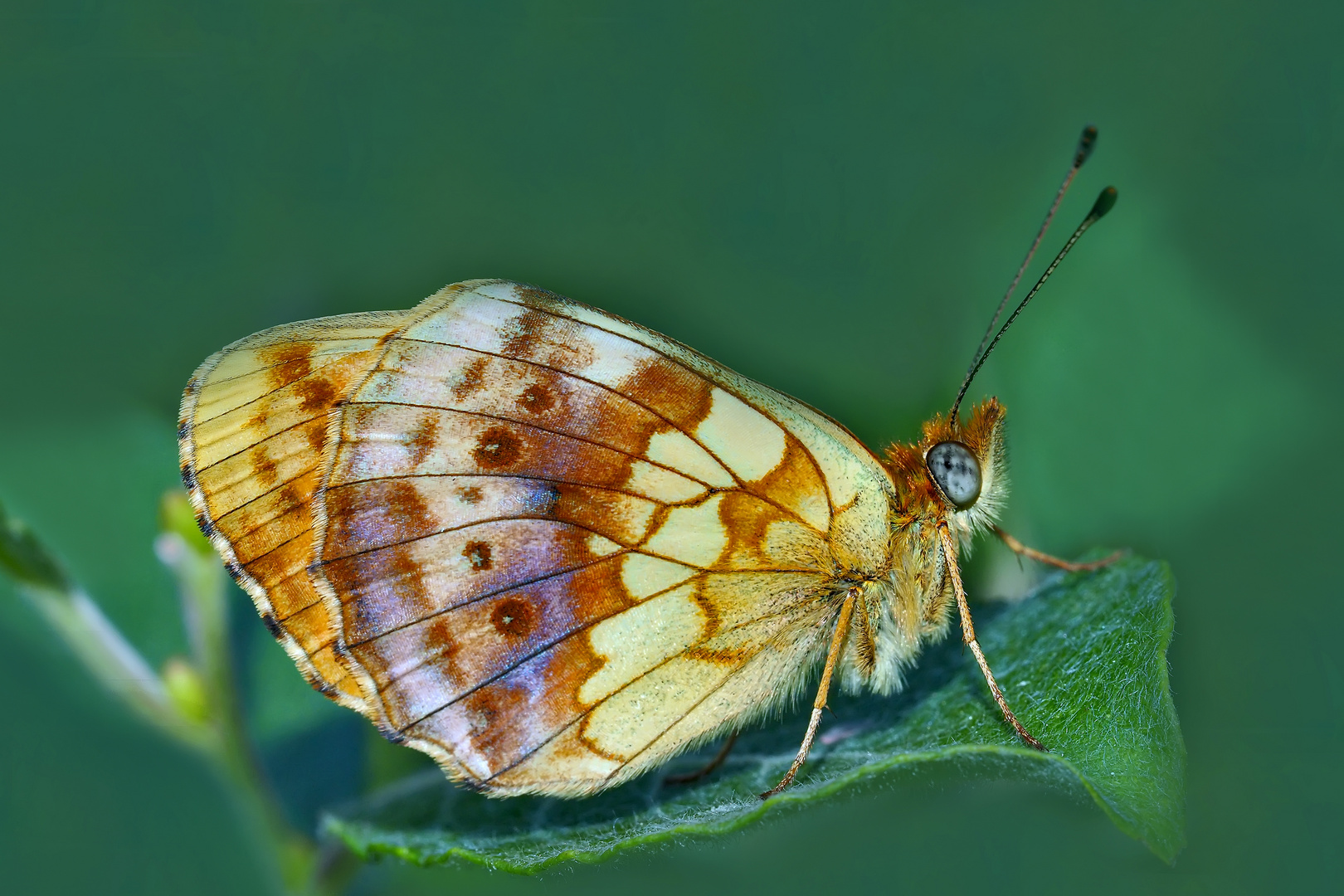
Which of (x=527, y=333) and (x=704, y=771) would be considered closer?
(x=527, y=333)

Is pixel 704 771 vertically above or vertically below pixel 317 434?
below

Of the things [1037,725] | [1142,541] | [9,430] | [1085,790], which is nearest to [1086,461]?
[1142,541]

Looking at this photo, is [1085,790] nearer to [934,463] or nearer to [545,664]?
[934,463]

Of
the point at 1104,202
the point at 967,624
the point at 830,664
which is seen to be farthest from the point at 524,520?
the point at 1104,202

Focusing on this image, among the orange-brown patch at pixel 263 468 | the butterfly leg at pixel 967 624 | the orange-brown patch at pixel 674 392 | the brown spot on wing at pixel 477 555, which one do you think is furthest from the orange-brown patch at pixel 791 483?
the orange-brown patch at pixel 263 468

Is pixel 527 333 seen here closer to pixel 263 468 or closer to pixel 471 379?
pixel 471 379

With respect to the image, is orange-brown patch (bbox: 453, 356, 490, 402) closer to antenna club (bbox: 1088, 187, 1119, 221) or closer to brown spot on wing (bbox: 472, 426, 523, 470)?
brown spot on wing (bbox: 472, 426, 523, 470)
